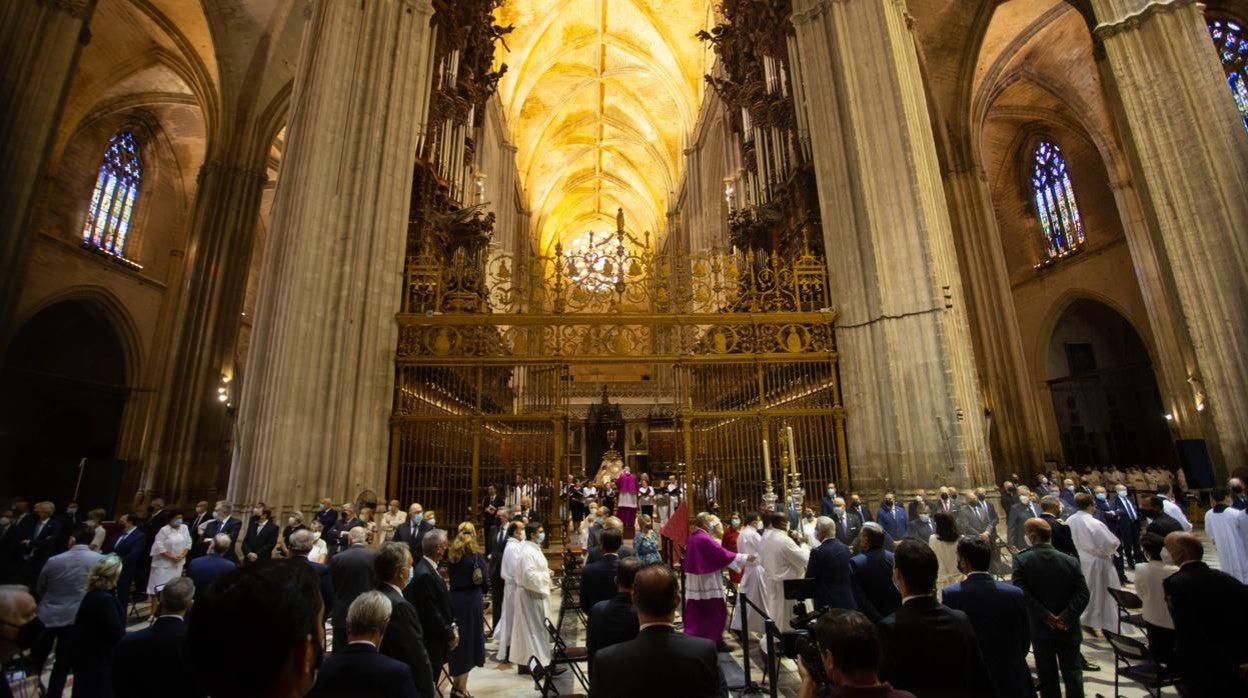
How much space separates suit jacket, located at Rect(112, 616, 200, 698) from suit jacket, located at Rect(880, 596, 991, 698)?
3.23 metres

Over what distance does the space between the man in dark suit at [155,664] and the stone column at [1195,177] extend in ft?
43.3

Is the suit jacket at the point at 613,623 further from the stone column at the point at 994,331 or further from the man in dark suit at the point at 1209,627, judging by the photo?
the stone column at the point at 994,331

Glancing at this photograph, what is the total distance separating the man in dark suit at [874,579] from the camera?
4.11 metres

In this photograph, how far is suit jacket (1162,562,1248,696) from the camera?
3166mm

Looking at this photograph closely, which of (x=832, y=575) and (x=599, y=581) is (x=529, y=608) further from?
(x=832, y=575)

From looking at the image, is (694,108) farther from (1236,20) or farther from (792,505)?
(792,505)

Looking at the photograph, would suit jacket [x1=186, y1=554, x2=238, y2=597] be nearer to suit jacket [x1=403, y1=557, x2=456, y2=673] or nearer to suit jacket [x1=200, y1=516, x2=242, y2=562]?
suit jacket [x1=403, y1=557, x2=456, y2=673]

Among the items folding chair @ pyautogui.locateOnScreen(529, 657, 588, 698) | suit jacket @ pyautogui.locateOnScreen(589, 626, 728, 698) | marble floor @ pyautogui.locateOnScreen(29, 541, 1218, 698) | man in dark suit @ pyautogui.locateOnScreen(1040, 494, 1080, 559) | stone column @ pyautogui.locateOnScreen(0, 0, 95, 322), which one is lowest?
marble floor @ pyautogui.locateOnScreen(29, 541, 1218, 698)

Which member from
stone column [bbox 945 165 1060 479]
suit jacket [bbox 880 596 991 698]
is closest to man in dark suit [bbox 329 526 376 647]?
suit jacket [bbox 880 596 991 698]

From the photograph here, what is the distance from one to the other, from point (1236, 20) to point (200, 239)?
2984 cm

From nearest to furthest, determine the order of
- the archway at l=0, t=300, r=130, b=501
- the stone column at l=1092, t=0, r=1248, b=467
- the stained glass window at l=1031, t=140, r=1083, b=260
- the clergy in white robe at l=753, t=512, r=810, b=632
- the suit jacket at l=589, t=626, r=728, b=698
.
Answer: the suit jacket at l=589, t=626, r=728, b=698 < the clergy in white robe at l=753, t=512, r=810, b=632 < the stone column at l=1092, t=0, r=1248, b=467 < the archway at l=0, t=300, r=130, b=501 < the stained glass window at l=1031, t=140, r=1083, b=260

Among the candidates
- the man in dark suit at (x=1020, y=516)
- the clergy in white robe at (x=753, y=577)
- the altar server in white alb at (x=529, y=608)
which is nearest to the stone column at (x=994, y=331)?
the man in dark suit at (x=1020, y=516)

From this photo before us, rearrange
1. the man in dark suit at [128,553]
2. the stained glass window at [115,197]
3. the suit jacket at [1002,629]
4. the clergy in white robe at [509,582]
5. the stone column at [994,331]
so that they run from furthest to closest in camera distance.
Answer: the stained glass window at [115,197], the stone column at [994,331], the man in dark suit at [128,553], the clergy in white robe at [509,582], the suit jacket at [1002,629]

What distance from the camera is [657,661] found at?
7.11 feet
